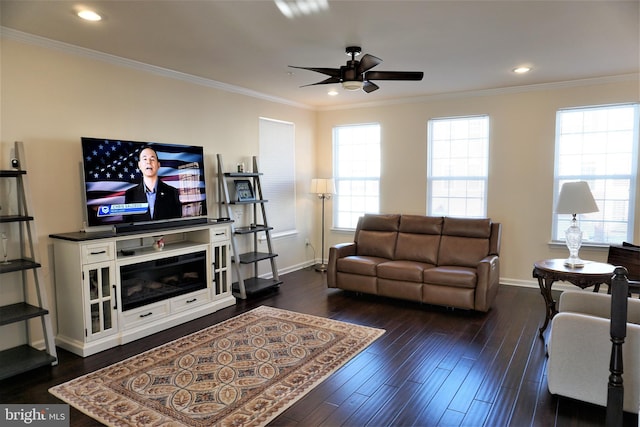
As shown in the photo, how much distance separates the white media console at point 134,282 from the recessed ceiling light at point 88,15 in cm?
170

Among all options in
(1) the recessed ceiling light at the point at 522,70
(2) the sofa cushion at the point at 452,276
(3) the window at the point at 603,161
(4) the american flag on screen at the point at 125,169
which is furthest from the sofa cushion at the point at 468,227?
(4) the american flag on screen at the point at 125,169

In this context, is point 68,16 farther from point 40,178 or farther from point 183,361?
point 183,361

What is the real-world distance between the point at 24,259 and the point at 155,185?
4.25 feet

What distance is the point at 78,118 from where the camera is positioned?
148 inches

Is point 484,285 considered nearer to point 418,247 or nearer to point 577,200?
point 418,247

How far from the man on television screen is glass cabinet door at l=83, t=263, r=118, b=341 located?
65 cm

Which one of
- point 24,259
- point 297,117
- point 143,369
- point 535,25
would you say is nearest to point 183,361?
point 143,369

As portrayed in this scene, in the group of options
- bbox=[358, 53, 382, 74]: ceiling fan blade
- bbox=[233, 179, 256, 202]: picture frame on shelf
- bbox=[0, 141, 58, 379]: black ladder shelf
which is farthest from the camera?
bbox=[233, 179, 256, 202]: picture frame on shelf

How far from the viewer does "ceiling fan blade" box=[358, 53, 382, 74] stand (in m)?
3.19

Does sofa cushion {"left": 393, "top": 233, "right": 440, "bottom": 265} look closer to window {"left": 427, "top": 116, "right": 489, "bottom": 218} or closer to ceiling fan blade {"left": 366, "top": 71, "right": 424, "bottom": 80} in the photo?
window {"left": 427, "top": 116, "right": 489, "bottom": 218}

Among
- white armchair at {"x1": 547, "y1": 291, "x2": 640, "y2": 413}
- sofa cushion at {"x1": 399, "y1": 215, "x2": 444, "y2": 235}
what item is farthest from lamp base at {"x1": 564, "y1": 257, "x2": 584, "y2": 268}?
sofa cushion at {"x1": 399, "y1": 215, "x2": 444, "y2": 235}

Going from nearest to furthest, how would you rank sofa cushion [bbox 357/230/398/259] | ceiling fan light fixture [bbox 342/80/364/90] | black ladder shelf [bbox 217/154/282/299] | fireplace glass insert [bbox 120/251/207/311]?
1. ceiling fan light fixture [bbox 342/80/364/90]
2. fireplace glass insert [bbox 120/251/207/311]
3. black ladder shelf [bbox 217/154/282/299]
4. sofa cushion [bbox 357/230/398/259]

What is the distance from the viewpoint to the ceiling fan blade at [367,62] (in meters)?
3.19

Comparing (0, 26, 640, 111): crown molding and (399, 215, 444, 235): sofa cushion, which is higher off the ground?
(0, 26, 640, 111): crown molding
